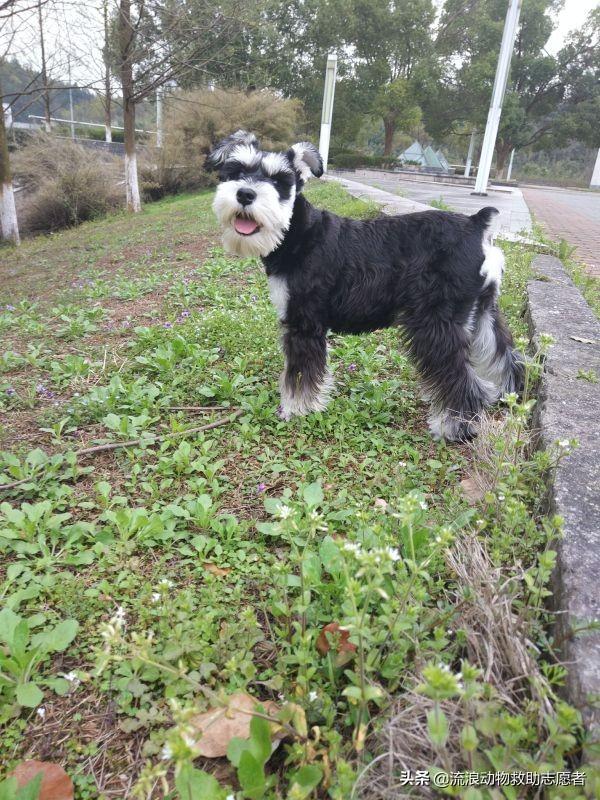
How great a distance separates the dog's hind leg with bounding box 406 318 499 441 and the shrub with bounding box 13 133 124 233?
17.8 metres

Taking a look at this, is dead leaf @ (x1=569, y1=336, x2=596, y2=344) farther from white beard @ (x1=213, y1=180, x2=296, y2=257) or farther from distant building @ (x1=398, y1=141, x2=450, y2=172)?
distant building @ (x1=398, y1=141, x2=450, y2=172)

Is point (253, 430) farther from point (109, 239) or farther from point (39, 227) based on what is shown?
point (39, 227)

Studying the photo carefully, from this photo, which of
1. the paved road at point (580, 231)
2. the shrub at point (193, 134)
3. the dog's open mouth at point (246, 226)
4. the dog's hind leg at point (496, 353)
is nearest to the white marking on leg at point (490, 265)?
the dog's hind leg at point (496, 353)

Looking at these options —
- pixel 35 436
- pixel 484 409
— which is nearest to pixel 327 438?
pixel 484 409

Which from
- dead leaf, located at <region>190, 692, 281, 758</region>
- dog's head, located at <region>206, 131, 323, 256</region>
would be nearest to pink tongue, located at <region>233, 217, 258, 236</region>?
dog's head, located at <region>206, 131, 323, 256</region>

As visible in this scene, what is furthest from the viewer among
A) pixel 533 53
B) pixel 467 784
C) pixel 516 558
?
pixel 533 53

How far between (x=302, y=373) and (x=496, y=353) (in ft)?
4.26

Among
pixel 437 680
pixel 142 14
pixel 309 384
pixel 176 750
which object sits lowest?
pixel 309 384

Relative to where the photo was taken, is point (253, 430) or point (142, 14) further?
point (142, 14)

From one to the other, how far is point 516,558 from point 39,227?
20.0 meters

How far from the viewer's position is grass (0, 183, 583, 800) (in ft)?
4.38

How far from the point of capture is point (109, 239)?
12.5 meters

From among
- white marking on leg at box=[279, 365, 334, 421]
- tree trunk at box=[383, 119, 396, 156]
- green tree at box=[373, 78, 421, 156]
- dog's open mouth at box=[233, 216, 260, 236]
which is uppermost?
green tree at box=[373, 78, 421, 156]

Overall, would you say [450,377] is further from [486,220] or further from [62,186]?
[62,186]
